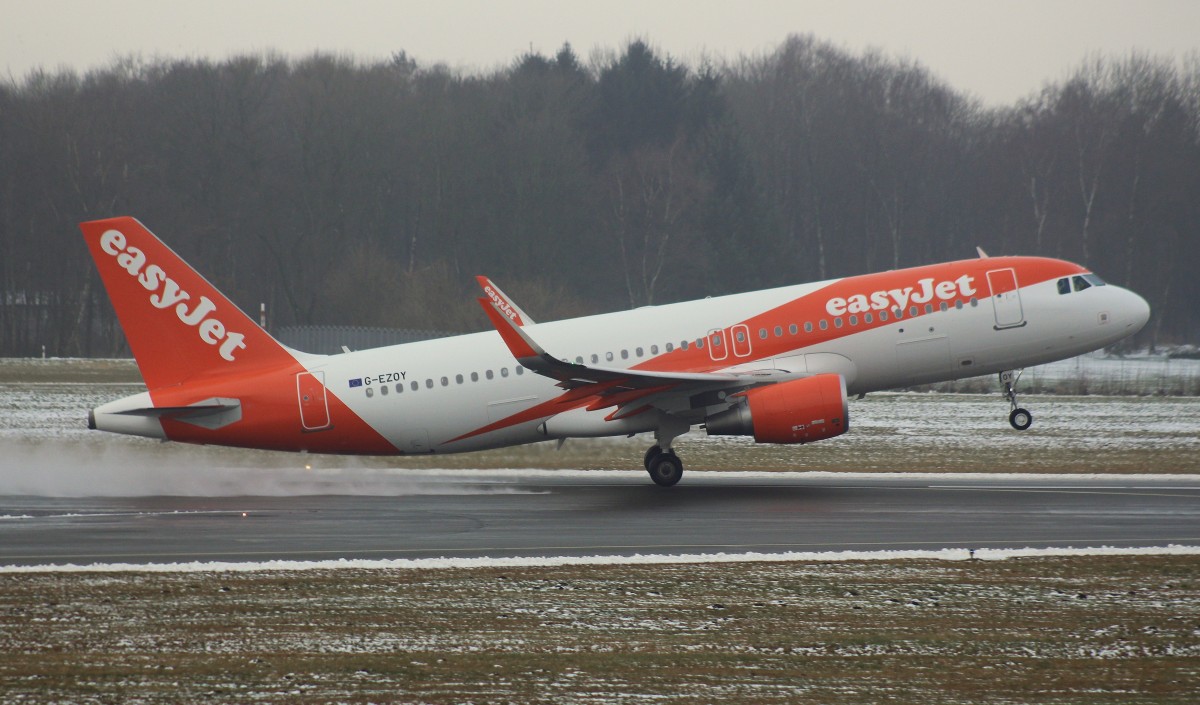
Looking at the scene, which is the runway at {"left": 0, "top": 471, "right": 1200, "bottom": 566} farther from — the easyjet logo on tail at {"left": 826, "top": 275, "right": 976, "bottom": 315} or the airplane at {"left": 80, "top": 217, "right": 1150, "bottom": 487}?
the easyjet logo on tail at {"left": 826, "top": 275, "right": 976, "bottom": 315}

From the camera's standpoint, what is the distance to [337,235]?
86562 mm

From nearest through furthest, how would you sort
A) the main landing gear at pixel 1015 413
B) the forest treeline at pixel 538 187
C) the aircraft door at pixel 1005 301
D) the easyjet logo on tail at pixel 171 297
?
1. the easyjet logo on tail at pixel 171 297
2. the aircraft door at pixel 1005 301
3. the main landing gear at pixel 1015 413
4. the forest treeline at pixel 538 187

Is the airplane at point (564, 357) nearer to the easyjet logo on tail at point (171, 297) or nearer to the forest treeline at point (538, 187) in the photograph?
the easyjet logo on tail at point (171, 297)

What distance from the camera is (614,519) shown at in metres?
20.9

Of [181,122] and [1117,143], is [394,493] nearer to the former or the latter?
[181,122]

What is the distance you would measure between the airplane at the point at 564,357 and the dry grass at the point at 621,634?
8.60 m

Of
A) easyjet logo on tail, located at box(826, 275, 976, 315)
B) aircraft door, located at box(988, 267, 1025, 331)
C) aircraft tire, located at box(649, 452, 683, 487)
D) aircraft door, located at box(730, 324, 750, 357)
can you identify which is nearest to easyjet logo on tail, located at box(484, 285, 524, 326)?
aircraft tire, located at box(649, 452, 683, 487)

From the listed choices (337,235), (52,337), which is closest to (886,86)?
(337,235)

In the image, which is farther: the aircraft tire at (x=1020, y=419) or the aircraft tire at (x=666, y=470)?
the aircraft tire at (x=1020, y=419)

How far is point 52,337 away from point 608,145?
42.8m

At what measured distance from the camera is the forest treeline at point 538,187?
77312mm

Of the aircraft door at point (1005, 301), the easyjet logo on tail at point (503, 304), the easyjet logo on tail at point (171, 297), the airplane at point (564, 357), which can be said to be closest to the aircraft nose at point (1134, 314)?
the airplane at point (564, 357)

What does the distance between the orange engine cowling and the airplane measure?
0.98 m

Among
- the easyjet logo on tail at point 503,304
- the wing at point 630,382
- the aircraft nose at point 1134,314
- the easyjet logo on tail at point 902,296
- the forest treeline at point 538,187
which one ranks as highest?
the forest treeline at point 538,187
